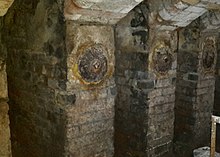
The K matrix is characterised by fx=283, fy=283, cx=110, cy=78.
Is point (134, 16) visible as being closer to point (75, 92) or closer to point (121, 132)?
point (75, 92)

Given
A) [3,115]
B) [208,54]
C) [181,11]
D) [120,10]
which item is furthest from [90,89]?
[208,54]

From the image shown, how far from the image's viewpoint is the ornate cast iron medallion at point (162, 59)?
4176 millimetres

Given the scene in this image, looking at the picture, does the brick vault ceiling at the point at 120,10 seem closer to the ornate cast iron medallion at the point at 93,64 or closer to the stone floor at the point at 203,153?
the ornate cast iron medallion at the point at 93,64

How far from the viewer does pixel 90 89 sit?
3.57m

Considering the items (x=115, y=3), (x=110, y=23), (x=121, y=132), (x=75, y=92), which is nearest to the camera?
(x=115, y=3)

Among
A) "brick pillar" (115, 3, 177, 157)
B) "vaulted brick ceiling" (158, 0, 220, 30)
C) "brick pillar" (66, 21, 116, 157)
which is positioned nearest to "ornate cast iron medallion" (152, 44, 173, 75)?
"brick pillar" (115, 3, 177, 157)

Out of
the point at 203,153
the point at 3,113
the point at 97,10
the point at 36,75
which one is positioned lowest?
the point at 203,153

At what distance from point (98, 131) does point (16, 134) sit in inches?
63.3

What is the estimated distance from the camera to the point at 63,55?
330 centimetres

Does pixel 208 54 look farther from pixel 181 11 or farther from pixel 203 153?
pixel 203 153

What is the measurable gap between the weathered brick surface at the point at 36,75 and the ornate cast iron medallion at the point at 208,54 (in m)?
2.71

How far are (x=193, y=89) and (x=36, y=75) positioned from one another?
273 cm

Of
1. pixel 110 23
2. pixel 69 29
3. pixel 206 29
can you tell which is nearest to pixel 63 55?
pixel 69 29

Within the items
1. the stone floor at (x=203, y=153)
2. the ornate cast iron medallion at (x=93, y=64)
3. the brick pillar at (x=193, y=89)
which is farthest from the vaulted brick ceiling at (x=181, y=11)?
the stone floor at (x=203, y=153)
